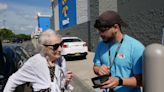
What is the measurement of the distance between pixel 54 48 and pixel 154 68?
1.09 metres

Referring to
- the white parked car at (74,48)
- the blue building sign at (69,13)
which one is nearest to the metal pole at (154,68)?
the white parked car at (74,48)

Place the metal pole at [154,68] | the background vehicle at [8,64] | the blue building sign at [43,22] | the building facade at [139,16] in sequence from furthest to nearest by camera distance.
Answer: the blue building sign at [43,22] < the building facade at [139,16] < the background vehicle at [8,64] < the metal pole at [154,68]

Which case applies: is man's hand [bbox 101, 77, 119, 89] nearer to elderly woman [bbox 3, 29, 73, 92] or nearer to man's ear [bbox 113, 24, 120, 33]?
man's ear [bbox 113, 24, 120, 33]

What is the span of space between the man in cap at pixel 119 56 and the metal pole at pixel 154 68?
20 centimetres

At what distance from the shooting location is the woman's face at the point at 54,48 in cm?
336

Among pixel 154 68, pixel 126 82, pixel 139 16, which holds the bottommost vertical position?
pixel 126 82

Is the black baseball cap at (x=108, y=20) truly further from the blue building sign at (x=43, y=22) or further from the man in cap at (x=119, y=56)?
the blue building sign at (x=43, y=22)

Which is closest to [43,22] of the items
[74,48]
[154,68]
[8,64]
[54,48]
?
[74,48]

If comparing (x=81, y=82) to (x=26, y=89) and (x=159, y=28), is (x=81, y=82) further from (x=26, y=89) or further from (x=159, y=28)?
(x=26, y=89)

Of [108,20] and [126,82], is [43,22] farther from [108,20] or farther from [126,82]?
[126,82]

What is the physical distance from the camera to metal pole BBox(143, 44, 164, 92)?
264 cm

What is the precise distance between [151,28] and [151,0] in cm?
119

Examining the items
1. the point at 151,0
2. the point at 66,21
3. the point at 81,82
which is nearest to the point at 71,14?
the point at 66,21

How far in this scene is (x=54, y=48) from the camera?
3.36 m
